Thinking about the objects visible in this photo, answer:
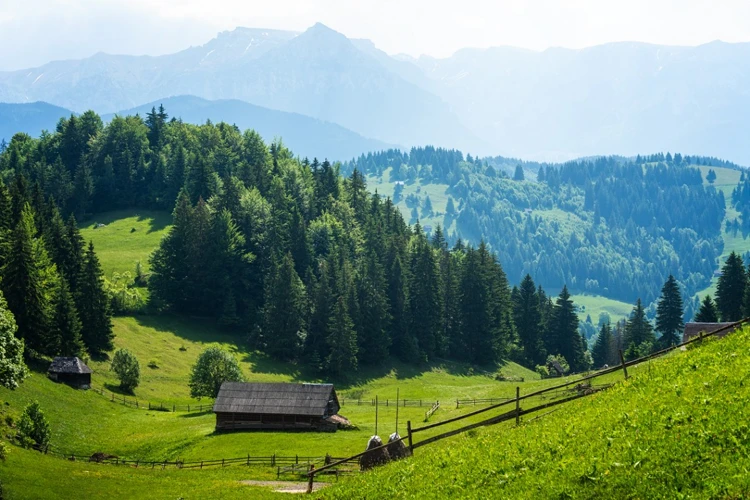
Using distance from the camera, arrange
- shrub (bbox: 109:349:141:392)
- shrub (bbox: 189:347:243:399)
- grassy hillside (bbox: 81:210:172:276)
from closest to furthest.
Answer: shrub (bbox: 109:349:141:392) < shrub (bbox: 189:347:243:399) < grassy hillside (bbox: 81:210:172:276)

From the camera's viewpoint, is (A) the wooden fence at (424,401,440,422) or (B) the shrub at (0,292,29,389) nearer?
(B) the shrub at (0,292,29,389)

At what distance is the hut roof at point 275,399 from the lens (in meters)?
72.2

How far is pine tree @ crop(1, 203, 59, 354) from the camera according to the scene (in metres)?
85.1

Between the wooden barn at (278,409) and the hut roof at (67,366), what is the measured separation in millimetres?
18445

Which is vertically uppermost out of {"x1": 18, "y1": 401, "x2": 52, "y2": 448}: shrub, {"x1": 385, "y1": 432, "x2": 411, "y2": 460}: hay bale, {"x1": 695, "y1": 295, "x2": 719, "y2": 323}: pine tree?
{"x1": 385, "y1": 432, "x2": 411, "y2": 460}: hay bale

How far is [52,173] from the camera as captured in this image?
541 ft

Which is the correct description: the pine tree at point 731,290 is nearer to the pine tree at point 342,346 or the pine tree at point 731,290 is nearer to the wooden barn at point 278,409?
the pine tree at point 342,346

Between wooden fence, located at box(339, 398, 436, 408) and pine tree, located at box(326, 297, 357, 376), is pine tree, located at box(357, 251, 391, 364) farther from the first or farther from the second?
wooden fence, located at box(339, 398, 436, 408)

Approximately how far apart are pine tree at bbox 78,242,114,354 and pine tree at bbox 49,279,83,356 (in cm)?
551

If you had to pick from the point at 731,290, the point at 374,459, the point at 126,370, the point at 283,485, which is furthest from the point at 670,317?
the point at 374,459

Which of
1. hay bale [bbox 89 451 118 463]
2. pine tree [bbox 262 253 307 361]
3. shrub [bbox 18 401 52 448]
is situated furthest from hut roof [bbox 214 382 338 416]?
pine tree [bbox 262 253 307 361]

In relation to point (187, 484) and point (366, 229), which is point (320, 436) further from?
point (366, 229)

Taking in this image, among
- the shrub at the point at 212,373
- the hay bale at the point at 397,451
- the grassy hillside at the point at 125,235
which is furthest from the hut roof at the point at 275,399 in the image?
the grassy hillside at the point at 125,235

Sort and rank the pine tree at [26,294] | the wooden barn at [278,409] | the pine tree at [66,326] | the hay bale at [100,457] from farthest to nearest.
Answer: the pine tree at [66,326], the pine tree at [26,294], the wooden barn at [278,409], the hay bale at [100,457]
